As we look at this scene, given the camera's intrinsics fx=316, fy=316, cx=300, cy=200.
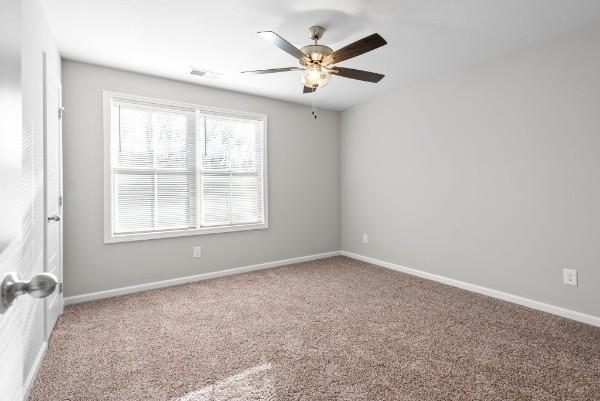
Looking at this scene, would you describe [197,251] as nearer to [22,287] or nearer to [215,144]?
[215,144]

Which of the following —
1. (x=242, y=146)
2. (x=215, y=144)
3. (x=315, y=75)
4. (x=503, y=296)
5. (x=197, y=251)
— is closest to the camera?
(x=315, y=75)

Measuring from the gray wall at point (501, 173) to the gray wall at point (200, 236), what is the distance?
86 cm

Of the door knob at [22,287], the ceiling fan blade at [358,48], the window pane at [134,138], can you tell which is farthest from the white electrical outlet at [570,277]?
the window pane at [134,138]

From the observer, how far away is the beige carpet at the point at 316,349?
1.75 m

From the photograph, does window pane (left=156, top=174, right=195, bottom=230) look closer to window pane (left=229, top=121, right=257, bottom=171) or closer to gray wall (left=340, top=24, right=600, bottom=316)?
window pane (left=229, top=121, right=257, bottom=171)

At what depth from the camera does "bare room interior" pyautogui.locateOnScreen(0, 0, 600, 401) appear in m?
1.90

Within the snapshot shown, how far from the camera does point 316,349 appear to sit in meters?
2.18

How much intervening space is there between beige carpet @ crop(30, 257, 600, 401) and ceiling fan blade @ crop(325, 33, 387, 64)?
209 cm

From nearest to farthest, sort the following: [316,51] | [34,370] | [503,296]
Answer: [34,370] < [316,51] < [503,296]

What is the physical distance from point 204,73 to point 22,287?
3.33m

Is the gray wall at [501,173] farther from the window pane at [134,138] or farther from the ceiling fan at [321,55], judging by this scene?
the window pane at [134,138]

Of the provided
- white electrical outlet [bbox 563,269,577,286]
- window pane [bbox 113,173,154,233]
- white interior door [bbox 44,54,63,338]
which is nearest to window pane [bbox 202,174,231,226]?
window pane [bbox 113,173,154,233]

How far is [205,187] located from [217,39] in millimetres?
1793

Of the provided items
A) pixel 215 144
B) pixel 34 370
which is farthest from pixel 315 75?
pixel 34 370
